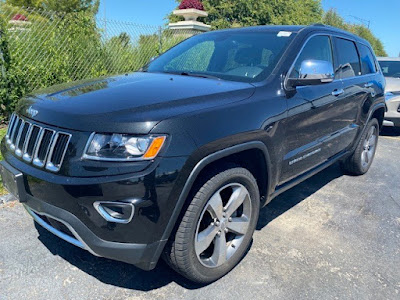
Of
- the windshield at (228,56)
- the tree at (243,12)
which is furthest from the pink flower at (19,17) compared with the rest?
the tree at (243,12)

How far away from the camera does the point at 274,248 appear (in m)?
3.04

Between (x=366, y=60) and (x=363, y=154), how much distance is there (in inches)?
48.8

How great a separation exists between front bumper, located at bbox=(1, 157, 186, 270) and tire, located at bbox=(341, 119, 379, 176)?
338 cm

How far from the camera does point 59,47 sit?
6.72m

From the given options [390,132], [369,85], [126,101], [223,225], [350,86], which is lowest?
[390,132]

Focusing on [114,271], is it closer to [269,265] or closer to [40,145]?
[40,145]

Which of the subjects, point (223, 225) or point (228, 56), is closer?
point (223, 225)

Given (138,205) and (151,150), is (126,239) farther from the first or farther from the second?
(151,150)

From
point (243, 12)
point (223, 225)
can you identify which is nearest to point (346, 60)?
point (223, 225)

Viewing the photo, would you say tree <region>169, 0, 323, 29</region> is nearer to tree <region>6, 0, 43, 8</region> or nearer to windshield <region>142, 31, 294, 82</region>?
windshield <region>142, 31, 294, 82</region>

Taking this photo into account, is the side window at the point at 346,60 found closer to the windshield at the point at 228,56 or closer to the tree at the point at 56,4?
the windshield at the point at 228,56

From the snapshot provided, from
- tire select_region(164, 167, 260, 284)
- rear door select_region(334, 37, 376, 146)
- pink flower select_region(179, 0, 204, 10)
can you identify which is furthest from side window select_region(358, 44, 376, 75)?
pink flower select_region(179, 0, 204, 10)

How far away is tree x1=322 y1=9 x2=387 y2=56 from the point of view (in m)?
29.7

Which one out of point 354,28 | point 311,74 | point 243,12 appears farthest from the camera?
point 354,28
